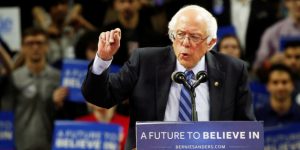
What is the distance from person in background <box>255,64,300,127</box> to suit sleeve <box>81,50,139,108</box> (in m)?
3.40

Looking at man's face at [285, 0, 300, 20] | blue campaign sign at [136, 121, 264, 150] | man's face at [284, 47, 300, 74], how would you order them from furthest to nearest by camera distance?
man's face at [285, 0, 300, 20] → man's face at [284, 47, 300, 74] → blue campaign sign at [136, 121, 264, 150]

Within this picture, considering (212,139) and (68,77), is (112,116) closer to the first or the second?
(68,77)

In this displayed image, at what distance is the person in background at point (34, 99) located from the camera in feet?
23.8

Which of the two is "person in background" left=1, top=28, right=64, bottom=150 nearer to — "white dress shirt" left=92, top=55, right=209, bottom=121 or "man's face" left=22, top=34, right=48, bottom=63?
"man's face" left=22, top=34, right=48, bottom=63

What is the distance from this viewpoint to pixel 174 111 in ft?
13.5

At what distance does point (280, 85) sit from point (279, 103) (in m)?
0.16

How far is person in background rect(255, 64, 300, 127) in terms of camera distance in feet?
24.5

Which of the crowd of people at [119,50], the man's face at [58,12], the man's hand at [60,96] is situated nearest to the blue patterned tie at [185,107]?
the crowd of people at [119,50]

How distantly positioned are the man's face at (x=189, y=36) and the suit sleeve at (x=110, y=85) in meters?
0.30

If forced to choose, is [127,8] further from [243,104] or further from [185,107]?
[185,107]

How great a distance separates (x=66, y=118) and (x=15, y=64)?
981mm

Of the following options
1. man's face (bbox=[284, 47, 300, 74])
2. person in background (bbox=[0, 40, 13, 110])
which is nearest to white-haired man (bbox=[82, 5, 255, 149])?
person in background (bbox=[0, 40, 13, 110])

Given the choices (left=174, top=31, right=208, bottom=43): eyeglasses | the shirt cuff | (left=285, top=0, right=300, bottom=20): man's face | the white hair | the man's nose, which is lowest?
the shirt cuff

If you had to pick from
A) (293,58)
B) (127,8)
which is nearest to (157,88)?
(127,8)
